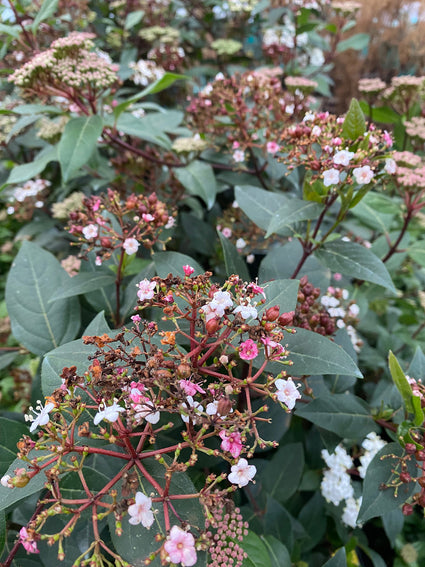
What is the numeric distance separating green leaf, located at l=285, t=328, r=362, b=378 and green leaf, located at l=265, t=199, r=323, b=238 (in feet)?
0.79

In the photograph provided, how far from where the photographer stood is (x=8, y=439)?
0.71 meters

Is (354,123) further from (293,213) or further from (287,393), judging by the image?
(287,393)

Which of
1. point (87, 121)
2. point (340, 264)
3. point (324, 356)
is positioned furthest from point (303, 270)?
point (87, 121)

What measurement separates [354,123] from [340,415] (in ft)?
1.98

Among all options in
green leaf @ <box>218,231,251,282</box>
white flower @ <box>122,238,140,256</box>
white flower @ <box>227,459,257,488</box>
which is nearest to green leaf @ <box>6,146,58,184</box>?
white flower @ <box>122,238,140,256</box>

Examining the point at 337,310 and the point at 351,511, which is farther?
the point at 351,511

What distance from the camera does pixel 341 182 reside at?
798 mm

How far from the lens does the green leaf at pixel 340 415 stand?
837 millimetres

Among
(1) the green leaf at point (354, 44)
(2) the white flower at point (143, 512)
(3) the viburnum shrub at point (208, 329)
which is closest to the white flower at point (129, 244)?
(3) the viburnum shrub at point (208, 329)

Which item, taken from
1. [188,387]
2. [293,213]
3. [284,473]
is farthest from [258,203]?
[284,473]

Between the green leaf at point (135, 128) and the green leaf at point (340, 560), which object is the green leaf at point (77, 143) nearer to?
the green leaf at point (135, 128)

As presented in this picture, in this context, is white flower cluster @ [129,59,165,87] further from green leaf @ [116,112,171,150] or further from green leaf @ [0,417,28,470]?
green leaf @ [0,417,28,470]

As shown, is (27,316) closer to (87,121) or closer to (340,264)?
(87,121)

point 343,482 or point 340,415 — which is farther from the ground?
point 340,415
